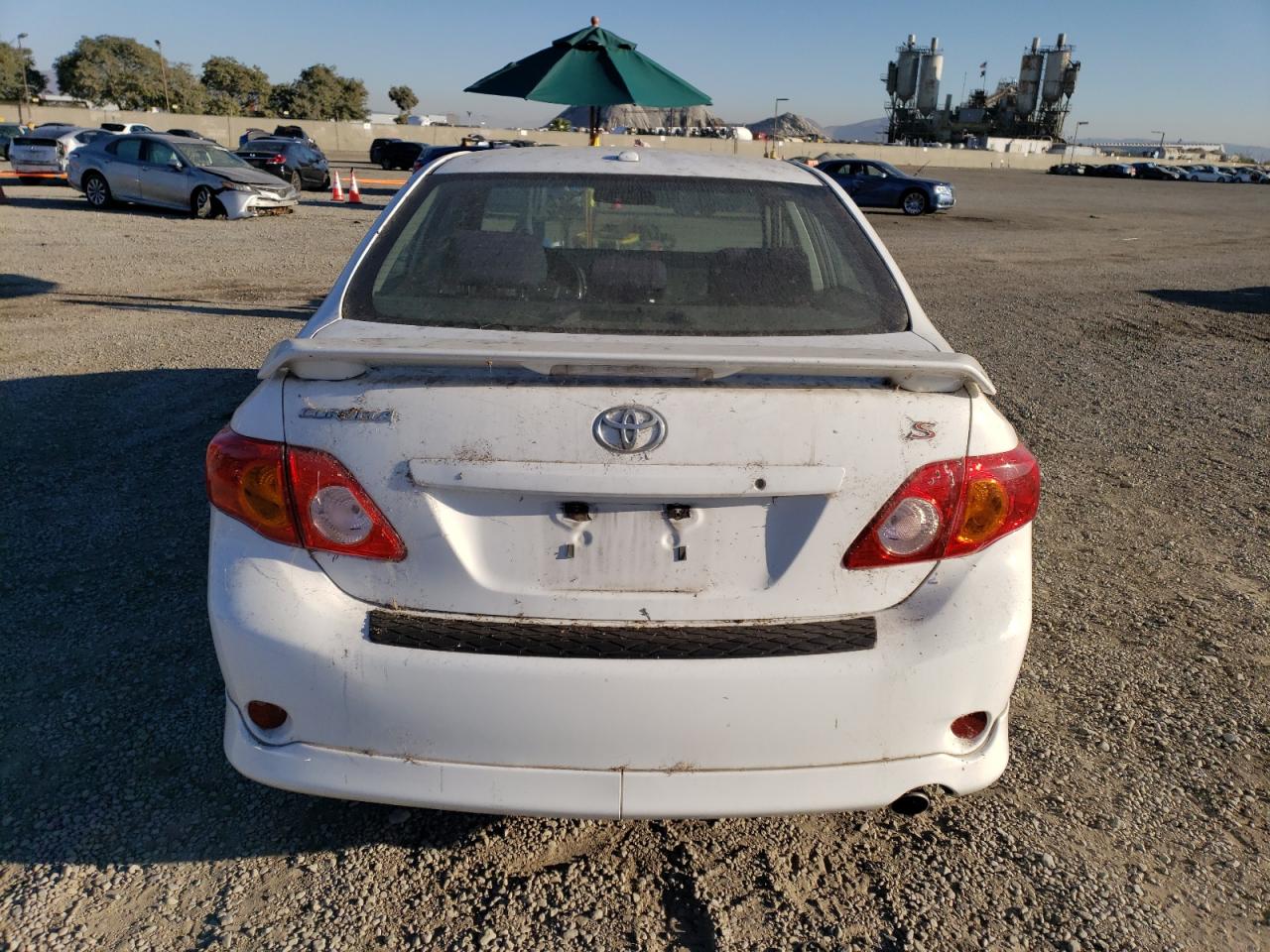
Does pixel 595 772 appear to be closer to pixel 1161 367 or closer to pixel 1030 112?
pixel 1161 367

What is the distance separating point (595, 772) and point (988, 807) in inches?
50.3

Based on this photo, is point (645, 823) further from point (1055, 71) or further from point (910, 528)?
point (1055, 71)

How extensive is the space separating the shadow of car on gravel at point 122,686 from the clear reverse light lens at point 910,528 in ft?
4.40

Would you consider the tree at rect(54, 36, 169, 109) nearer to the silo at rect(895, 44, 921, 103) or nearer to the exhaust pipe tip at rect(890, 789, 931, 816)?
the silo at rect(895, 44, 921, 103)

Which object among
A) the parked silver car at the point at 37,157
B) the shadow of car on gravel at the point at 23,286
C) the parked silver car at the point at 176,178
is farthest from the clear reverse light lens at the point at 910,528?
the parked silver car at the point at 37,157

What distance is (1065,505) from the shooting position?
15.8 ft

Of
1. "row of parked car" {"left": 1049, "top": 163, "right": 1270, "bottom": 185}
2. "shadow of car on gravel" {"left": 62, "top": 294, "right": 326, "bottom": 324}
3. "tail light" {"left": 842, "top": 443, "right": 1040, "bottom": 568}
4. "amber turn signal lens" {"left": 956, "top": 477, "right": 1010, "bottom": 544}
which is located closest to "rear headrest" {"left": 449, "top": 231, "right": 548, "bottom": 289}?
"tail light" {"left": 842, "top": 443, "right": 1040, "bottom": 568}

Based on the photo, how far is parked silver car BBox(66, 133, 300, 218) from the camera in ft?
56.7

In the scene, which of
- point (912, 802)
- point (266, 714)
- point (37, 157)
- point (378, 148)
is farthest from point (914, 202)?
point (266, 714)

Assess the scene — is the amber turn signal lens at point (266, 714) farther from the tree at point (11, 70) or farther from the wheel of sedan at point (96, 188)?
the tree at point (11, 70)

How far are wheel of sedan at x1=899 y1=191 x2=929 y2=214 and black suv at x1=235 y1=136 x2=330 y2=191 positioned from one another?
16.0 m

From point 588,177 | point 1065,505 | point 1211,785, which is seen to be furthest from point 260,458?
point 1065,505

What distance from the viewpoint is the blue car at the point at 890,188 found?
26062 mm

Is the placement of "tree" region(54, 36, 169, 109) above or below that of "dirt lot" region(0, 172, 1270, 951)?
above
